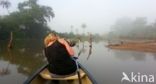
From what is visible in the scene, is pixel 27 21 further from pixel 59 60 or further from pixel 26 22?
pixel 59 60

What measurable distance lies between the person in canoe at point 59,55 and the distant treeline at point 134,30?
2902 cm

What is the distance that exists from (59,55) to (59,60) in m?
0.11

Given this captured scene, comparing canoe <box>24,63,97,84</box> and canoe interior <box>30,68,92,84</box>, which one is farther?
canoe interior <box>30,68,92,84</box>

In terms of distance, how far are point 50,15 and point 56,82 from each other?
34.3m

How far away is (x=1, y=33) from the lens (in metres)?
29.6

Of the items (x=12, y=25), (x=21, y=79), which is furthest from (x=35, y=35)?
(x=21, y=79)

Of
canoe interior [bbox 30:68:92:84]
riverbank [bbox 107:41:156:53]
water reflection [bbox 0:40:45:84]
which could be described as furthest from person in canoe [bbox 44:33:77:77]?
riverbank [bbox 107:41:156:53]

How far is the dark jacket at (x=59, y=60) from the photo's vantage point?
505cm

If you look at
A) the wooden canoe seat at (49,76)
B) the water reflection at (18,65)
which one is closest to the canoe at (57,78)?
the wooden canoe seat at (49,76)

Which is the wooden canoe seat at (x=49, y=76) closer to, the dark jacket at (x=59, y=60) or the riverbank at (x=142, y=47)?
the dark jacket at (x=59, y=60)

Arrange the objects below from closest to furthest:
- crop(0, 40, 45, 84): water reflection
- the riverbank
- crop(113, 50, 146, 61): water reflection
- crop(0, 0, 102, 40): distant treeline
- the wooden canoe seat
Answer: the wooden canoe seat, crop(0, 40, 45, 84): water reflection, crop(113, 50, 146, 61): water reflection, the riverbank, crop(0, 0, 102, 40): distant treeline

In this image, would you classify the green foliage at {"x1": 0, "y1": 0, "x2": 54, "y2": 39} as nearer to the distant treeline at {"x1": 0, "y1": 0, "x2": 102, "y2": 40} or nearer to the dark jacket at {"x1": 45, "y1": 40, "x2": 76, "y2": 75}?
the distant treeline at {"x1": 0, "y1": 0, "x2": 102, "y2": 40}

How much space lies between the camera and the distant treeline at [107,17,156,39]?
37.0m

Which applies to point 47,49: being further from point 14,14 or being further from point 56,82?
point 14,14
